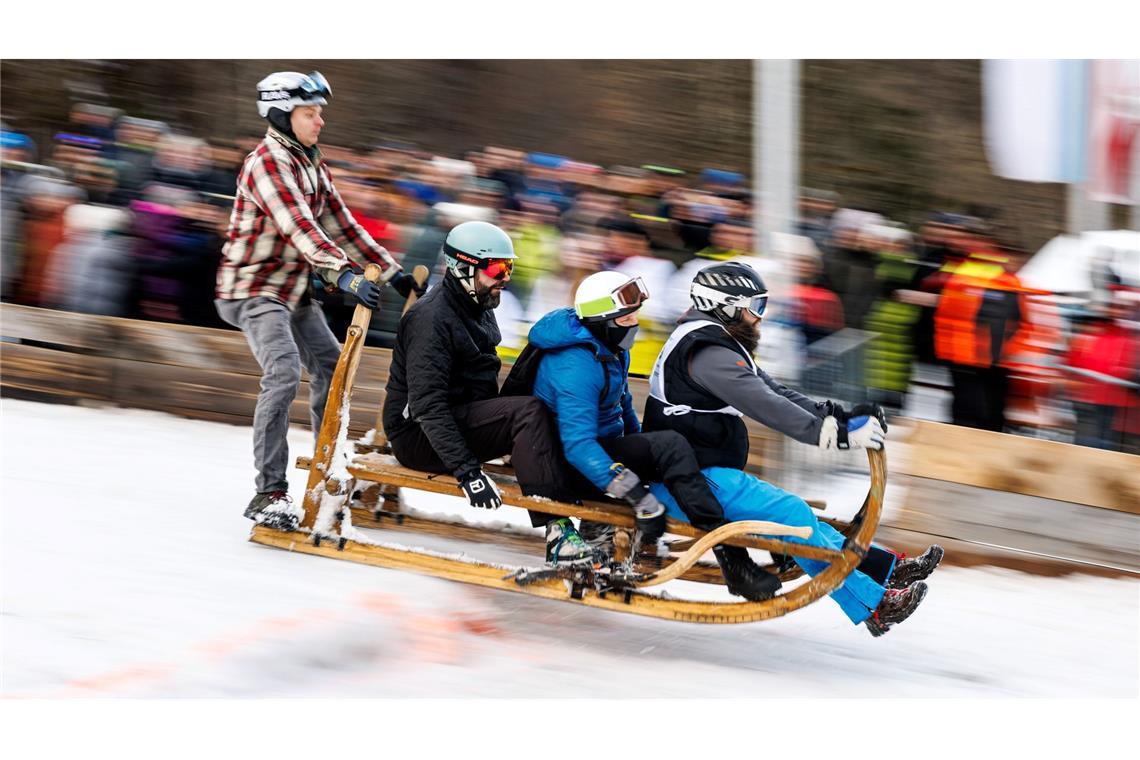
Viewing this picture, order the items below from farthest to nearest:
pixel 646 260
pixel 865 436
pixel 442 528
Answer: pixel 646 260
pixel 442 528
pixel 865 436

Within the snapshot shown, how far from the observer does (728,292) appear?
4.84m

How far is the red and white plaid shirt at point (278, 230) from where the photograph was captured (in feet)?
17.5

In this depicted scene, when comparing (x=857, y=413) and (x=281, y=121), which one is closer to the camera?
(x=857, y=413)

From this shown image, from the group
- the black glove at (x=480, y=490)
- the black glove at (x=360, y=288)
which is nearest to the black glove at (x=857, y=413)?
the black glove at (x=480, y=490)

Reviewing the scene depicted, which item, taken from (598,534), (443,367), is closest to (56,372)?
(443,367)

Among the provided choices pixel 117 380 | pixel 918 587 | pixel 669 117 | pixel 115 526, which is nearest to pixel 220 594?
pixel 115 526

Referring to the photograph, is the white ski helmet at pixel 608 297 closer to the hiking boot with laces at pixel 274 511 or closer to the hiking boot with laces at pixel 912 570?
the hiking boot with laces at pixel 912 570

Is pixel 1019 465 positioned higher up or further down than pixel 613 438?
further down

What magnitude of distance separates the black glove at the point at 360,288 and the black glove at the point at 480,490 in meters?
0.88

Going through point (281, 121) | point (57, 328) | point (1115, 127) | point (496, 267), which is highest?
point (1115, 127)

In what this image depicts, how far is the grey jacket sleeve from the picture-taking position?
4.70 m

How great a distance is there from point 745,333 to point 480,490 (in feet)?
4.01

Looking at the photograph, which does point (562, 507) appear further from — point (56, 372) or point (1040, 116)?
point (1040, 116)

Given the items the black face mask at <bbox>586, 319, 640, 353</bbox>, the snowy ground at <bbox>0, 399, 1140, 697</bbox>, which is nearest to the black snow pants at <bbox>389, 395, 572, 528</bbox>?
the black face mask at <bbox>586, 319, 640, 353</bbox>
